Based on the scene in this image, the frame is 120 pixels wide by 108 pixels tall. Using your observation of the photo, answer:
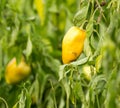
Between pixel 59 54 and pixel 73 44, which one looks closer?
pixel 73 44

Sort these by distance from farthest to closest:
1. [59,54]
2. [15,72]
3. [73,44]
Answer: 1. [59,54]
2. [15,72]
3. [73,44]

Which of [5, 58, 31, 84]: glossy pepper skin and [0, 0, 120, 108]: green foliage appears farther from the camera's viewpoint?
[5, 58, 31, 84]: glossy pepper skin

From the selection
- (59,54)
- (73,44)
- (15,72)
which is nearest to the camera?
(73,44)

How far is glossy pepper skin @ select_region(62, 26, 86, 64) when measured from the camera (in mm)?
1348

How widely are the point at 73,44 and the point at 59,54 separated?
0.97m

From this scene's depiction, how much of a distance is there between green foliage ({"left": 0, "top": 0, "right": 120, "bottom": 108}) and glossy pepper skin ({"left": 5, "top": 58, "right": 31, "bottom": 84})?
0.04m

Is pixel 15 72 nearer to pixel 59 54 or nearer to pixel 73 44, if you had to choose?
pixel 59 54

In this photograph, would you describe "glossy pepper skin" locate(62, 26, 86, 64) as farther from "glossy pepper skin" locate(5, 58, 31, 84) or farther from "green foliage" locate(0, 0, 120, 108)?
"glossy pepper skin" locate(5, 58, 31, 84)

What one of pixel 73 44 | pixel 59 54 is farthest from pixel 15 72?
pixel 73 44

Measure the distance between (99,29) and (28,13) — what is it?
3.56 feet

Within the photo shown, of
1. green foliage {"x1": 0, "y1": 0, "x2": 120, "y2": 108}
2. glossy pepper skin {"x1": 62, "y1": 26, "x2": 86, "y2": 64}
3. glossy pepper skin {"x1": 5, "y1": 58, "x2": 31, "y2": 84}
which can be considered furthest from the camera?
glossy pepper skin {"x1": 5, "y1": 58, "x2": 31, "y2": 84}

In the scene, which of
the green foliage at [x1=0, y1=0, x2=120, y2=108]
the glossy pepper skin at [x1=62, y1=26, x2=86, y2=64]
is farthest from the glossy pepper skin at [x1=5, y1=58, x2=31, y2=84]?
the glossy pepper skin at [x1=62, y1=26, x2=86, y2=64]

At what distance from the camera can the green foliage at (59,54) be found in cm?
109

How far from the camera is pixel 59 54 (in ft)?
7.59
